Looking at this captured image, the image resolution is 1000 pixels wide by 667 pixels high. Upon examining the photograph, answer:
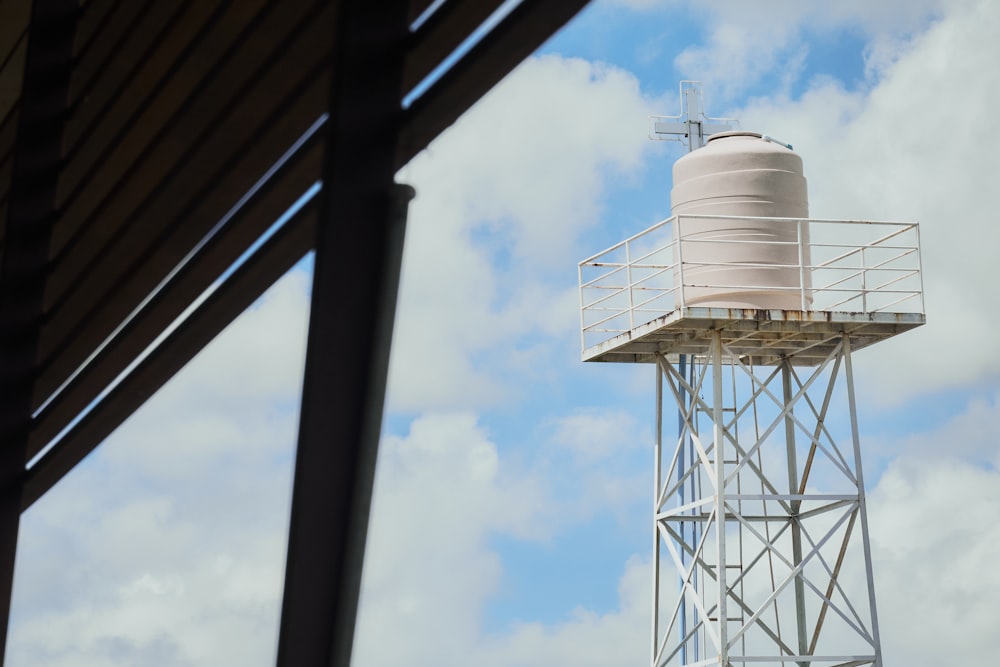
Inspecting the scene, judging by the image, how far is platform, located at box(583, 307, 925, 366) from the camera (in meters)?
14.9

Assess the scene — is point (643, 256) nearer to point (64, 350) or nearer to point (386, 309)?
point (64, 350)

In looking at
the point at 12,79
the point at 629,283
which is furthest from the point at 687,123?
the point at 12,79

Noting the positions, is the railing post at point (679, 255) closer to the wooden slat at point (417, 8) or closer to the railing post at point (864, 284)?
the railing post at point (864, 284)

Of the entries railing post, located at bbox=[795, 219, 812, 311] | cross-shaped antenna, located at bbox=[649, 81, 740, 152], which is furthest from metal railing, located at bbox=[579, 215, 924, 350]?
cross-shaped antenna, located at bbox=[649, 81, 740, 152]

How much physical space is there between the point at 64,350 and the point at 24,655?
0.91 metres

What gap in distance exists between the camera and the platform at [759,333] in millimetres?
14914

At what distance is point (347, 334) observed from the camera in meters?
1.75

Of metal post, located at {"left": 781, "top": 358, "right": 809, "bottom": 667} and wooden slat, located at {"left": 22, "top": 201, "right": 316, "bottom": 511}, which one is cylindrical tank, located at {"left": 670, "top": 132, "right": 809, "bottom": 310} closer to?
metal post, located at {"left": 781, "top": 358, "right": 809, "bottom": 667}

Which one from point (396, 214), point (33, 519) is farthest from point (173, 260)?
point (396, 214)

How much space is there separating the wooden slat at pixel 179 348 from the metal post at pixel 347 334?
0.64 feet

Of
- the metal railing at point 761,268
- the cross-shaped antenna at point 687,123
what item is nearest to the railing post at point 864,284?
the metal railing at point 761,268

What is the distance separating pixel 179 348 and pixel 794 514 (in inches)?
584

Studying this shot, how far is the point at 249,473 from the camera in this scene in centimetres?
256

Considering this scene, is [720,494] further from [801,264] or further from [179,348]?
[179,348]
